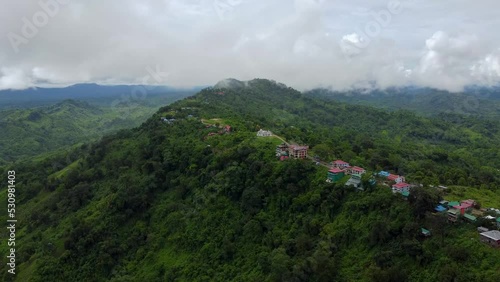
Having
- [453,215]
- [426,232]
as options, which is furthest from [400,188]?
[426,232]

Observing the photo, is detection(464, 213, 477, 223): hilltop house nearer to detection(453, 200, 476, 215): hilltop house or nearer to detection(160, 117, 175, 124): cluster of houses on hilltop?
detection(453, 200, 476, 215): hilltop house

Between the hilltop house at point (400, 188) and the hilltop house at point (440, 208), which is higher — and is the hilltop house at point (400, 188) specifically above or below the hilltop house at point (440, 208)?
above

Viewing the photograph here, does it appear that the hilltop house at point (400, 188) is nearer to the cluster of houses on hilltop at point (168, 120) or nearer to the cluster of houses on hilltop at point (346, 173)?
the cluster of houses on hilltop at point (346, 173)

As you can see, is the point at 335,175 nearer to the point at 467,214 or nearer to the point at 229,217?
the point at 467,214

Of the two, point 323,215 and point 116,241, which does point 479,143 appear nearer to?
point 323,215

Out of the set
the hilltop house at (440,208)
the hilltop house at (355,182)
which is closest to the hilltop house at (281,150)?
the hilltop house at (355,182)

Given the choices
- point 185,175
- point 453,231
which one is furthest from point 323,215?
point 185,175
